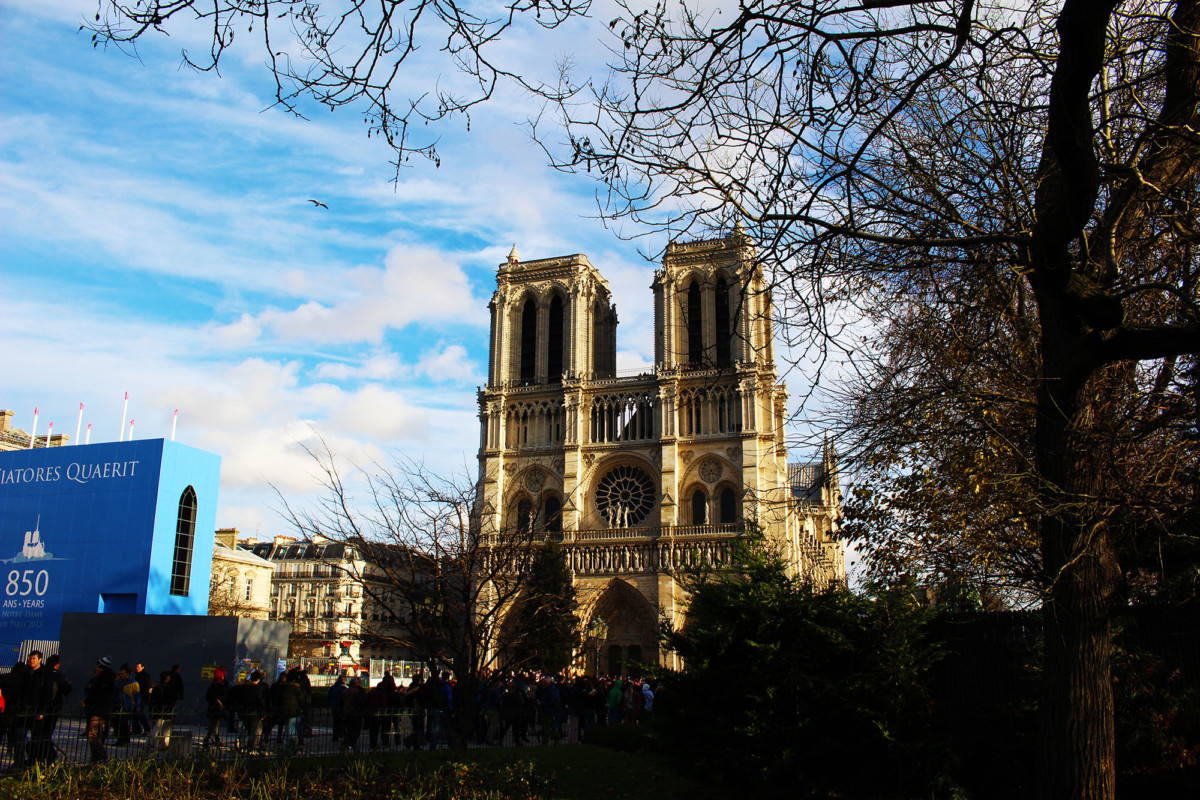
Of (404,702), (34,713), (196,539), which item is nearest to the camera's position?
(34,713)

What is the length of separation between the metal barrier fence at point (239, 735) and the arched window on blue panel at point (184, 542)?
32.3ft

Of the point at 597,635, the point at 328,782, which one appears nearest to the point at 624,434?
the point at 597,635

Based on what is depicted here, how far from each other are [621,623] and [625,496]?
5.50m

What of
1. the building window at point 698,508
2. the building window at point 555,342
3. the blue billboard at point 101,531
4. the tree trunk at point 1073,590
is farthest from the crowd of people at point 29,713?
the building window at point 555,342

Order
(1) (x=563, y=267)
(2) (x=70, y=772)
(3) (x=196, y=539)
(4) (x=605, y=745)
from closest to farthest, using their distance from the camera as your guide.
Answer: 1. (2) (x=70, y=772)
2. (4) (x=605, y=745)
3. (3) (x=196, y=539)
4. (1) (x=563, y=267)

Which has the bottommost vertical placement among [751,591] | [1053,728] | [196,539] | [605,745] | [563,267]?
[605,745]

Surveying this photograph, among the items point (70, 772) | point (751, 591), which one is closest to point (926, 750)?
point (751, 591)

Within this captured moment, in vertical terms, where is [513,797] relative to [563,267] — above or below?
below

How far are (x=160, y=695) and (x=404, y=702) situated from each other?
13.7 feet

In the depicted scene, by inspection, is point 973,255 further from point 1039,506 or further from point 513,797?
point 513,797

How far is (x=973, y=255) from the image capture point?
23.1 feet

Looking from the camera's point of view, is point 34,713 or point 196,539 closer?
point 34,713

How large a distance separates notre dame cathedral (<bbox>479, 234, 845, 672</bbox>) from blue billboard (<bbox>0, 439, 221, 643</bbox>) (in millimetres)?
15721

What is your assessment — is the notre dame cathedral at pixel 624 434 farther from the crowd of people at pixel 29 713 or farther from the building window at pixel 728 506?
the crowd of people at pixel 29 713
